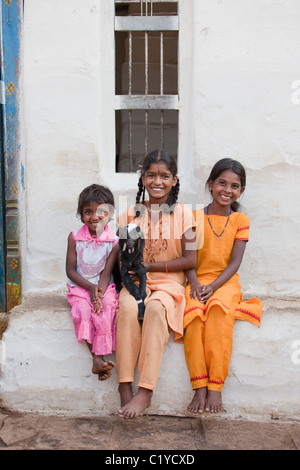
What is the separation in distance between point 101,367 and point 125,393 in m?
0.18

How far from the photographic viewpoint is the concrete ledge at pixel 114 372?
2598 mm

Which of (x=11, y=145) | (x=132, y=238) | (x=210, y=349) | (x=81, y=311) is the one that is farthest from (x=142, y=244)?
(x=11, y=145)

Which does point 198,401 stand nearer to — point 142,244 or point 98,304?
point 98,304

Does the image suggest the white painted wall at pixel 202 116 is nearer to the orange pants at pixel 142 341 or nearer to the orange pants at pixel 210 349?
the orange pants at pixel 210 349

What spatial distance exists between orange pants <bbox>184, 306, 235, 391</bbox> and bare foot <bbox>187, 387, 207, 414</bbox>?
3cm

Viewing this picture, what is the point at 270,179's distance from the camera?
317 centimetres

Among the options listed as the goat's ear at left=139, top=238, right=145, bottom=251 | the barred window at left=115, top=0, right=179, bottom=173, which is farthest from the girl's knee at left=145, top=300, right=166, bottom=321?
the barred window at left=115, top=0, right=179, bottom=173

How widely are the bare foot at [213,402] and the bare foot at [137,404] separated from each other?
32 centimetres

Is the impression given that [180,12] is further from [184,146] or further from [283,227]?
[283,227]

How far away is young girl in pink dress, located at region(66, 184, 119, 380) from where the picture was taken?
2486mm

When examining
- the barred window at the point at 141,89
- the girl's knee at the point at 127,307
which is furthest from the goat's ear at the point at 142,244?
the barred window at the point at 141,89

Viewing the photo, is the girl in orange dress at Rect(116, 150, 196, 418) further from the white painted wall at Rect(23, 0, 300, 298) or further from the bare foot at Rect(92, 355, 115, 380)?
the white painted wall at Rect(23, 0, 300, 298)

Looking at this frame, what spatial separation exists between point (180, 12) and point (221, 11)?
0.33m

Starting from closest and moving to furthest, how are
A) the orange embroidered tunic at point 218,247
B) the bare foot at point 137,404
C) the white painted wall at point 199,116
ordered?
the bare foot at point 137,404
the orange embroidered tunic at point 218,247
the white painted wall at point 199,116
